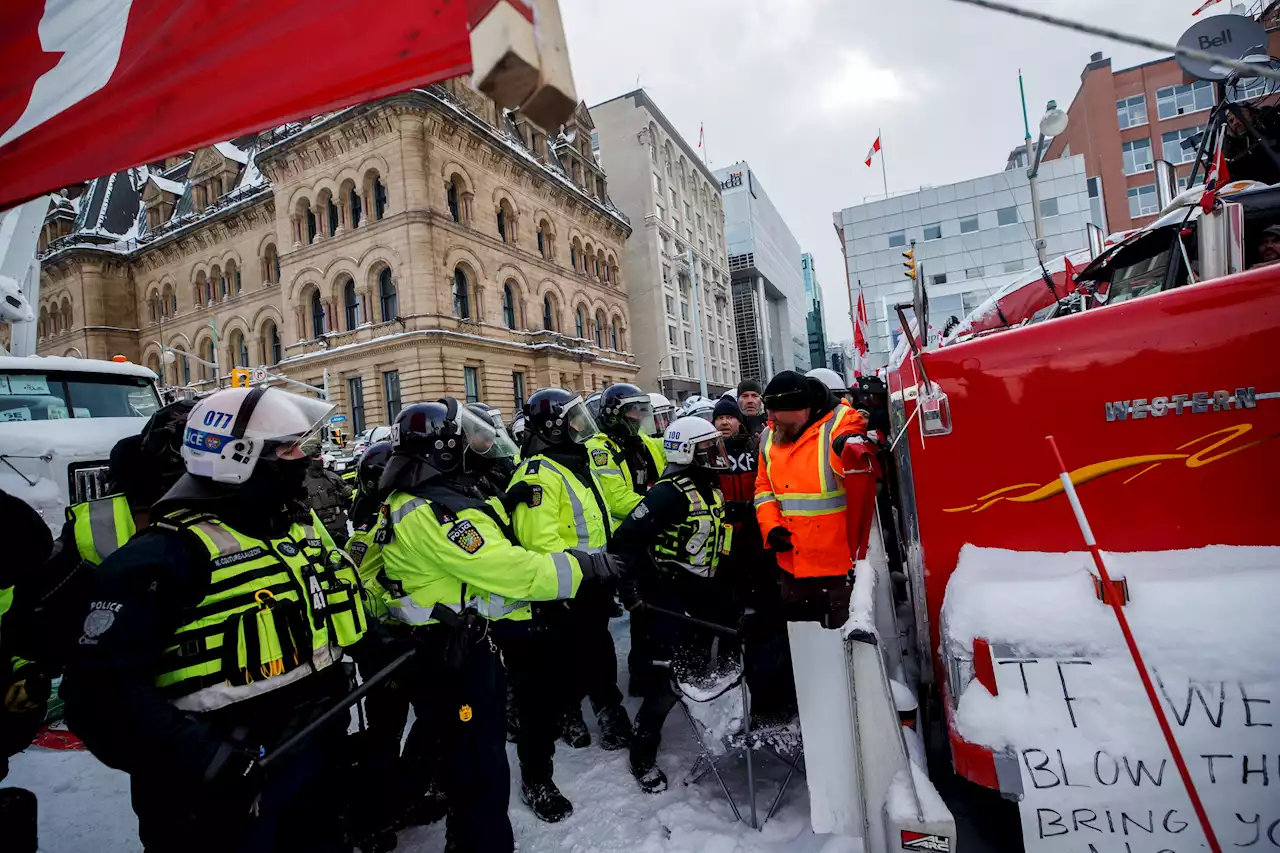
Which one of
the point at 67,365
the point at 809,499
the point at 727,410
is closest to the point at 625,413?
the point at 727,410

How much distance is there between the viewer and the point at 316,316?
88.4 feet

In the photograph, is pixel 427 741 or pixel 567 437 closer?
pixel 427 741

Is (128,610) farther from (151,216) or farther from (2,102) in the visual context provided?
(151,216)

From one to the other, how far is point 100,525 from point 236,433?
4.74ft

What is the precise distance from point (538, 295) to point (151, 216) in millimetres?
24442

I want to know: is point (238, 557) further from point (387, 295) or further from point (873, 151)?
point (873, 151)

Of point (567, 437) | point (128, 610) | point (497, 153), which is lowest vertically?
point (128, 610)

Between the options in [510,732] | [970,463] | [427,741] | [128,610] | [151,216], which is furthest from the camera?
[151,216]

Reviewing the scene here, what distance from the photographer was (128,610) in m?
1.69

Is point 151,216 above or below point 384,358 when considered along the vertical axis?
above

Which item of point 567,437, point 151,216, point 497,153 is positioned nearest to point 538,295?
point 497,153

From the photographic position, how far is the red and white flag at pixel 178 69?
1.39 meters

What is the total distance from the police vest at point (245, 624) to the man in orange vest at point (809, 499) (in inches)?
87.5

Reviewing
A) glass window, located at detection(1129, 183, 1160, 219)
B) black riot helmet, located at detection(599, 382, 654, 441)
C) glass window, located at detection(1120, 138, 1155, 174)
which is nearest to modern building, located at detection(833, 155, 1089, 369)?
glass window, located at detection(1129, 183, 1160, 219)
